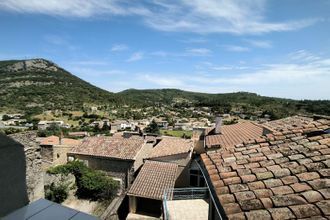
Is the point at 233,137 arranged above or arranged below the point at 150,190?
above

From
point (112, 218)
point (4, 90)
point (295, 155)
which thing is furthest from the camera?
point (4, 90)

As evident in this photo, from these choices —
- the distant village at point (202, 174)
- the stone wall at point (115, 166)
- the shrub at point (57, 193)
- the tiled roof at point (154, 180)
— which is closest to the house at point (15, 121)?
the distant village at point (202, 174)

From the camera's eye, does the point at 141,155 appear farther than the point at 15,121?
No

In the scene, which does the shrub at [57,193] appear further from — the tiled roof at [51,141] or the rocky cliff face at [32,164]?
the tiled roof at [51,141]

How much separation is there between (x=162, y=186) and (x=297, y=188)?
1525cm

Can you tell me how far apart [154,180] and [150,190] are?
1.07 m

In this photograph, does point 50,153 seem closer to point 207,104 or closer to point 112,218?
point 112,218

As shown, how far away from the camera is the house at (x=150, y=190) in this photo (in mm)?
17703

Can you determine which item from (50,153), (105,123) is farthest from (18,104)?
(50,153)

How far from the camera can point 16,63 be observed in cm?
14375

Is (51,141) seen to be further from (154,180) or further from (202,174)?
(202,174)

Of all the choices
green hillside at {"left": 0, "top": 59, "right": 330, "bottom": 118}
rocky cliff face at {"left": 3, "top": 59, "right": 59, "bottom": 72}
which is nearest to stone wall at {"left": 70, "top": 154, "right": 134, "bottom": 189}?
green hillside at {"left": 0, "top": 59, "right": 330, "bottom": 118}

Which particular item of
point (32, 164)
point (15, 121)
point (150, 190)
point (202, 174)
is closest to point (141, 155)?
point (150, 190)

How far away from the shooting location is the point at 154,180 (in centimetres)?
1884
